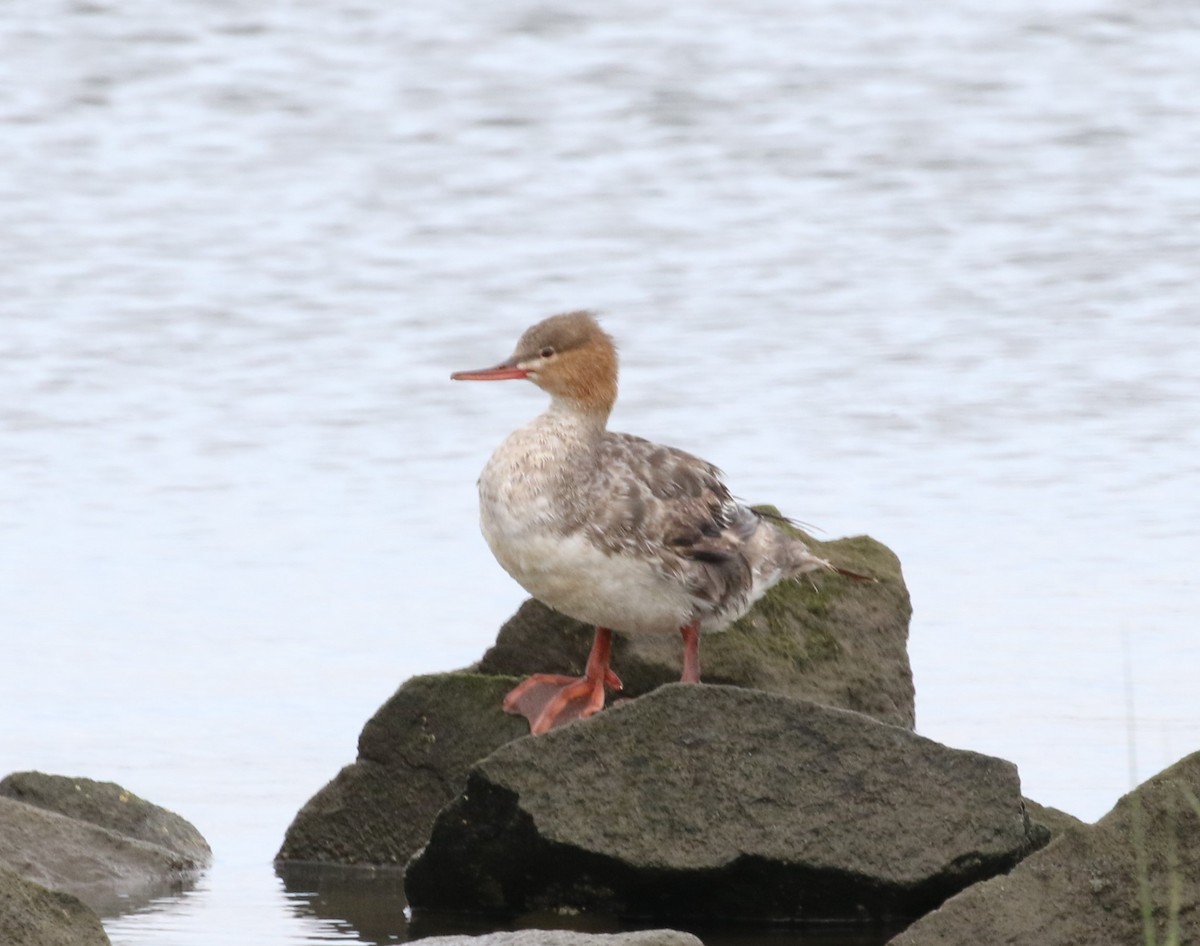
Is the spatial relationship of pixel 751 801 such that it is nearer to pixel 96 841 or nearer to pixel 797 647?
pixel 797 647

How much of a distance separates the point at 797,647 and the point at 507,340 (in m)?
6.58

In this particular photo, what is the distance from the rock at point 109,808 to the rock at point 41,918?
1472 mm

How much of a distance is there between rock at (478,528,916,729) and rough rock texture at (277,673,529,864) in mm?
492

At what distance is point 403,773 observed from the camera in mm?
6793

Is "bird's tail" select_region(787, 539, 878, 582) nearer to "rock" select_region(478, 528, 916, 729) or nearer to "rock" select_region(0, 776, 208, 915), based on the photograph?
"rock" select_region(478, 528, 916, 729)

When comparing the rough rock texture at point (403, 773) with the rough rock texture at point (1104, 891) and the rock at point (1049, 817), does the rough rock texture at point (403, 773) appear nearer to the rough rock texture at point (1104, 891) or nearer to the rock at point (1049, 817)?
the rock at point (1049, 817)

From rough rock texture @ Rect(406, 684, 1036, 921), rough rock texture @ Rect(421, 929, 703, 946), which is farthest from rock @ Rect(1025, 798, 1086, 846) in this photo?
rough rock texture @ Rect(421, 929, 703, 946)

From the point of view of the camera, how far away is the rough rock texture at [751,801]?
5891 millimetres

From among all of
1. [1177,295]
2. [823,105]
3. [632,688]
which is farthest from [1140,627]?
[823,105]

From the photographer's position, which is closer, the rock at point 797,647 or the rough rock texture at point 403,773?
the rough rock texture at point 403,773

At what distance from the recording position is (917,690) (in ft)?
26.9

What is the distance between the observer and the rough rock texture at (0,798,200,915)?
6250 millimetres

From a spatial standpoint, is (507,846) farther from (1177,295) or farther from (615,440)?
(1177,295)

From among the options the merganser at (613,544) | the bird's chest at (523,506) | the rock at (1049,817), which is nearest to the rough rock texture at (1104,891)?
the rock at (1049,817)
